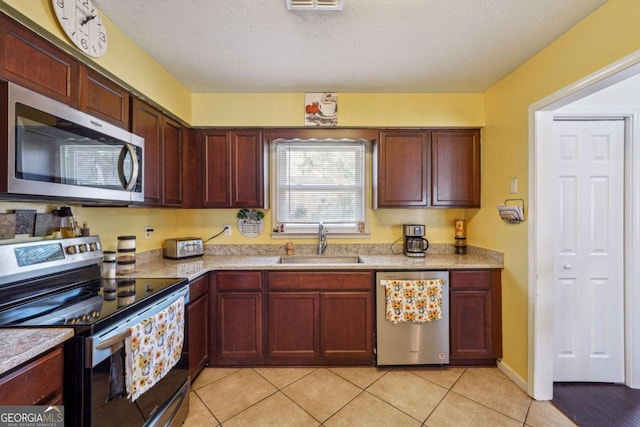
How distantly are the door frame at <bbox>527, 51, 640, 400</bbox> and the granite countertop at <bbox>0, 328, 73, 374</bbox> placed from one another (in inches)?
104

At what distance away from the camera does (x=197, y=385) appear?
2.02m

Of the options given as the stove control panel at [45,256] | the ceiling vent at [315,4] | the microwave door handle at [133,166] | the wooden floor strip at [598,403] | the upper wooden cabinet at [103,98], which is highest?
the ceiling vent at [315,4]

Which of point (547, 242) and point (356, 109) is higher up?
point (356, 109)

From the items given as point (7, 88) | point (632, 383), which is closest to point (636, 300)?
point (632, 383)

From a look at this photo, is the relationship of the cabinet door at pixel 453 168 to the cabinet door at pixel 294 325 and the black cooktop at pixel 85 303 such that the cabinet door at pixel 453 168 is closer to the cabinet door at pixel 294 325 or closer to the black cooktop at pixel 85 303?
the cabinet door at pixel 294 325

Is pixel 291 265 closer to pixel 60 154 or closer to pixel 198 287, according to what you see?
pixel 198 287

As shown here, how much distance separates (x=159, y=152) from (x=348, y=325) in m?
2.07

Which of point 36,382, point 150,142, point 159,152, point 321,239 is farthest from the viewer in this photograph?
point 321,239

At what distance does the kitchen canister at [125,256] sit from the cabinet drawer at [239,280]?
2.02 feet

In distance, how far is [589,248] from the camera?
2006 millimetres

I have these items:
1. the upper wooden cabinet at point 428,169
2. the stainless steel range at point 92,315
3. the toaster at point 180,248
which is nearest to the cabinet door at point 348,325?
the upper wooden cabinet at point 428,169

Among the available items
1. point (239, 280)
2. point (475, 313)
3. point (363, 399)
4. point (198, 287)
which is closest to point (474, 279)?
point (475, 313)

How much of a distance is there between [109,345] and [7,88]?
1073 mm

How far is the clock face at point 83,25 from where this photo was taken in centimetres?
128
